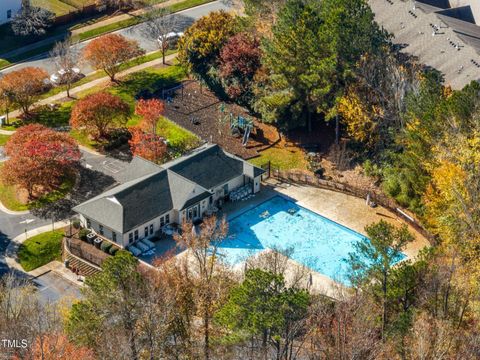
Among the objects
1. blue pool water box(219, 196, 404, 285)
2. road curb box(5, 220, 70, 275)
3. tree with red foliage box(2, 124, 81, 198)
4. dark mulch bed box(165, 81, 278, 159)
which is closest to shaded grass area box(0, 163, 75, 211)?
tree with red foliage box(2, 124, 81, 198)

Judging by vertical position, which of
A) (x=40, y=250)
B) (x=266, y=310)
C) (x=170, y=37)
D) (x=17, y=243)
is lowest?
(x=17, y=243)

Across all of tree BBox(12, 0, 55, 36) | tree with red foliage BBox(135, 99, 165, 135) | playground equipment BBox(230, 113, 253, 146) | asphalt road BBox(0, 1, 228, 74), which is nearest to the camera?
tree with red foliage BBox(135, 99, 165, 135)

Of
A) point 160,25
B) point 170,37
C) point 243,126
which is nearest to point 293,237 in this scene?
point 243,126

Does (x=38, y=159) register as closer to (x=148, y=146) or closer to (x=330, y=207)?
(x=148, y=146)

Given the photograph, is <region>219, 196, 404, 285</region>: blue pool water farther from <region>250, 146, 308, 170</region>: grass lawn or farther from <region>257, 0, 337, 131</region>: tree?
<region>257, 0, 337, 131</region>: tree

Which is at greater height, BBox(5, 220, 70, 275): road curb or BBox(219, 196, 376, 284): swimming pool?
BBox(219, 196, 376, 284): swimming pool

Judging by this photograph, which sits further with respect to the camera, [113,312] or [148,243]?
[148,243]

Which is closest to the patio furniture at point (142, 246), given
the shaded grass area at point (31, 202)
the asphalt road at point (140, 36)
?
the shaded grass area at point (31, 202)

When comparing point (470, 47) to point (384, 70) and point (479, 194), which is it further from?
point (479, 194)
